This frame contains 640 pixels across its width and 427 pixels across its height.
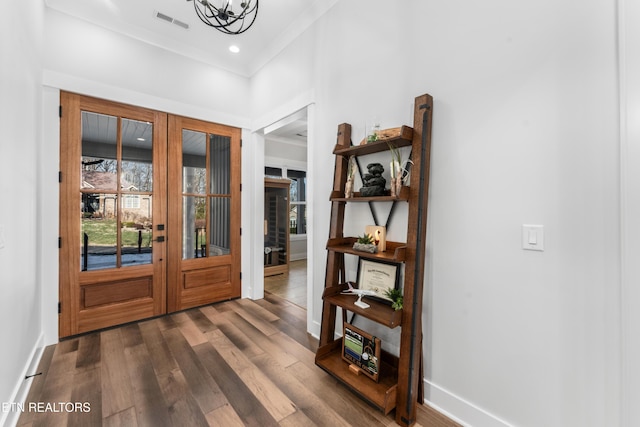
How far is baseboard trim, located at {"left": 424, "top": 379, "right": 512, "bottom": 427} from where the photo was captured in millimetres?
1513

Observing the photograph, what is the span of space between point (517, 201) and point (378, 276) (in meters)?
1.01

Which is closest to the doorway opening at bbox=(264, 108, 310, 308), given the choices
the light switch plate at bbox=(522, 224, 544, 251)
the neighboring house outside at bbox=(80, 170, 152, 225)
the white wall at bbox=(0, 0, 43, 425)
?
the neighboring house outside at bbox=(80, 170, 152, 225)

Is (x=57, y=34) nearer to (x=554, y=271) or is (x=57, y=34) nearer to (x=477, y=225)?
(x=477, y=225)

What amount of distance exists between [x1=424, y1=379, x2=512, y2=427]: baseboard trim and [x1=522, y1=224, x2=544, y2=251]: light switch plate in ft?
3.16

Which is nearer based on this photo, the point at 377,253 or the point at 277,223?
the point at 377,253

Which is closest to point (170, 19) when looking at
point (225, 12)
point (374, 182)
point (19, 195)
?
point (225, 12)

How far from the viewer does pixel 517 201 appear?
1422 mm

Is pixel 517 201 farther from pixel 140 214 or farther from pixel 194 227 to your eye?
pixel 140 214

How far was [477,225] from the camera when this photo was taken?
157 centimetres

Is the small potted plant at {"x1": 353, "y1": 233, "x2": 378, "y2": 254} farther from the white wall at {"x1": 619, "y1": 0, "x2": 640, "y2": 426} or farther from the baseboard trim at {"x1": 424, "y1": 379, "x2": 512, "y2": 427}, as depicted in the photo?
the white wall at {"x1": 619, "y1": 0, "x2": 640, "y2": 426}

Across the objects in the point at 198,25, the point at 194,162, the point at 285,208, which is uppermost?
the point at 198,25

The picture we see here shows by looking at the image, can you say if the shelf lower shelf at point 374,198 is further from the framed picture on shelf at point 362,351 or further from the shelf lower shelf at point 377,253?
the framed picture on shelf at point 362,351

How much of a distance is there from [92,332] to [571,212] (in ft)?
13.1

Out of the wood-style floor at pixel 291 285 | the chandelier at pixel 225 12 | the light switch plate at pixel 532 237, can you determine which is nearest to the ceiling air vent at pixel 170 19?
the chandelier at pixel 225 12
